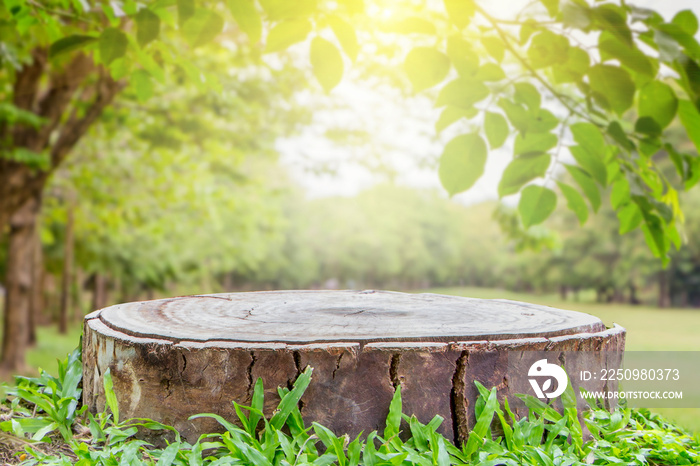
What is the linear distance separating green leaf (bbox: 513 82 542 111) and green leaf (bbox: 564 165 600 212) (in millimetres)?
200

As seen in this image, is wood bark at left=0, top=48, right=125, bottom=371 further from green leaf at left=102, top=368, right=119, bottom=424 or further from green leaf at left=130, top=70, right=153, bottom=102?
green leaf at left=102, top=368, right=119, bottom=424

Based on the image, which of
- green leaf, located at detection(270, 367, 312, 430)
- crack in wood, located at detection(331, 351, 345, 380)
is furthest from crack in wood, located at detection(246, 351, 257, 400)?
crack in wood, located at detection(331, 351, 345, 380)

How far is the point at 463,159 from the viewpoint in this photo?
1.43m

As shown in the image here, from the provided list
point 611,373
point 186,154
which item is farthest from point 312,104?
point 611,373

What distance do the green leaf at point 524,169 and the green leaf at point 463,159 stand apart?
0.40ft

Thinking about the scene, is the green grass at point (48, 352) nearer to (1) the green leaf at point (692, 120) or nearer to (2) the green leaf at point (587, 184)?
(2) the green leaf at point (587, 184)

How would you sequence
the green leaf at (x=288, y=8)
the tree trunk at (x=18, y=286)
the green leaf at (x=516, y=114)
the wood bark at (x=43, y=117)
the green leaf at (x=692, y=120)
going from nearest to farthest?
the green leaf at (x=288, y=8), the green leaf at (x=692, y=120), the green leaf at (x=516, y=114), the wood bark at (x=43, y=117), the tree trunk at (x=18, y=286)

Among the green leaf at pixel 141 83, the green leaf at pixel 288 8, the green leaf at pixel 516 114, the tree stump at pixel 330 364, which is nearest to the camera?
the green leaf at pixel 288 8

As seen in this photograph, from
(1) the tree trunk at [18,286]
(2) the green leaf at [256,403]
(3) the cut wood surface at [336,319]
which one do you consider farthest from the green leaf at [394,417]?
(1) the tree trunk at [18,286]

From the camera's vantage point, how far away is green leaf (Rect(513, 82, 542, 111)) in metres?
1.51

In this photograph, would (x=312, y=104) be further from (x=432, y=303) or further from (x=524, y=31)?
(x=524, y=31)

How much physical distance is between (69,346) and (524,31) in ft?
46.3

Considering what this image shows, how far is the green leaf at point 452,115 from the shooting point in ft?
4.77

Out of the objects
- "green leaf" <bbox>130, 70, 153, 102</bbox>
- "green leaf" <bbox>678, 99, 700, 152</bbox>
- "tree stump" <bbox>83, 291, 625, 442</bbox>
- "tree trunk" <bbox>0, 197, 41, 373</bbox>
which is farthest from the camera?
"tree trunk" <bbox>0, 197, 41, 373</bbox>
